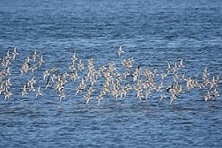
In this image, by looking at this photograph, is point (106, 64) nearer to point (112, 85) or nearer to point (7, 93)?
point (112, 85)

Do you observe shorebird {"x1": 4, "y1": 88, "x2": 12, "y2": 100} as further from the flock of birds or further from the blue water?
the blue water

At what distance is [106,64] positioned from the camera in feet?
228

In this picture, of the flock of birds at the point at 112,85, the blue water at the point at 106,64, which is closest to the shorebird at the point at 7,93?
the flock of birds at the point at 112,85

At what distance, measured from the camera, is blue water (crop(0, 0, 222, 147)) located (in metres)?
45.1

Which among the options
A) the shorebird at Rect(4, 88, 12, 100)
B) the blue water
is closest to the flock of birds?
the shorebird at Rect(4, 88, 12, 100)

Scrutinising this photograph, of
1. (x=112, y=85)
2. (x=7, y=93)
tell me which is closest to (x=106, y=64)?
(x=112, y=85)

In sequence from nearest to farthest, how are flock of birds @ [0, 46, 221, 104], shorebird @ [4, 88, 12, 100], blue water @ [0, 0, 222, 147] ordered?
blue water @ [0, 0, 222, 147] → flock of birds @ [0, 46, 221, 104] → shorebird @ [4, 88, 12, 100]

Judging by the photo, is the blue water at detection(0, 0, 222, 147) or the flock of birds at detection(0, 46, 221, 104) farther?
the flock of birds at detection(0, 46, 221, 104)

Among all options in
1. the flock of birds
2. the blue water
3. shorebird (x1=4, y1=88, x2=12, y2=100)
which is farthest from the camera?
shorebird (x1=4, y1=88, x2=12, y2=100)

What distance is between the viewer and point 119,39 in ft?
298

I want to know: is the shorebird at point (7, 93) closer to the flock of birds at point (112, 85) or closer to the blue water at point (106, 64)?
the flock of birds at point (112, 85)

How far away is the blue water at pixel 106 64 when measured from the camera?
1777 inches

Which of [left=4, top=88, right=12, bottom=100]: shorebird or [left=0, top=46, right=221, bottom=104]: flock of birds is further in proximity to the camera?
[left=4, top=88, right=12, bottom=100]: shorebird

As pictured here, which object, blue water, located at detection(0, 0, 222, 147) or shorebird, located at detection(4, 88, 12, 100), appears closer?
blue water, located at detection(0, 0, 222, 147)
